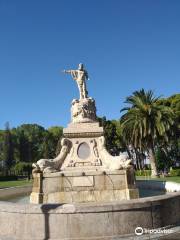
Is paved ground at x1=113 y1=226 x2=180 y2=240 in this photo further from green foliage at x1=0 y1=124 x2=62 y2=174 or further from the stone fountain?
green foliage at x1=0 y1=124 x2=62 y2=174

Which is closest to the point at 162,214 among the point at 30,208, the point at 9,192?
the point at 30,208

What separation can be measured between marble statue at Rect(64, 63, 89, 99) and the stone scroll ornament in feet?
9.31

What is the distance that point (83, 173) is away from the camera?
11297 millimetres

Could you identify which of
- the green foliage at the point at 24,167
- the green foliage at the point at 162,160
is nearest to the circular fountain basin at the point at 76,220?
the green foliage at the point at 24,167

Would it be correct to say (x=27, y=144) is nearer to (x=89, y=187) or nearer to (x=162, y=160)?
(x=162, y=160)

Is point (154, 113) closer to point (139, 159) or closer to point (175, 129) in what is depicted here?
point (175, 129)

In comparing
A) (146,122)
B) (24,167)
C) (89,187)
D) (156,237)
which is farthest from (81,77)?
(24,167)

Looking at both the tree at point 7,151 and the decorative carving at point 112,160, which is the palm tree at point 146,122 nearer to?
the decorative carving at point 112,160

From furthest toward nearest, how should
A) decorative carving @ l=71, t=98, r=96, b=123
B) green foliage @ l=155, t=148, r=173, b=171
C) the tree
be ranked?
the tree < green foliage @ l=155, t=148, r=173, b=171 < decorative carving @ l=71, t=98, r=96, b=123

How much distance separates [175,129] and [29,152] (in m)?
38.8

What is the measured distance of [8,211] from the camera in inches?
303

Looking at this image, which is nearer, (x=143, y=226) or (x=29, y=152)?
(x=143, y=226)

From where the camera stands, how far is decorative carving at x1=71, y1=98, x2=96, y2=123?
14120 mm

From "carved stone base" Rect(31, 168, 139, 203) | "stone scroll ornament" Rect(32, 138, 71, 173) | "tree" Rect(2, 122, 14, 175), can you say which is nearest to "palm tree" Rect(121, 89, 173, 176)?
"stone scroll ornament" Rect(32, 138, 71, 173)
